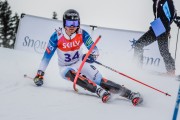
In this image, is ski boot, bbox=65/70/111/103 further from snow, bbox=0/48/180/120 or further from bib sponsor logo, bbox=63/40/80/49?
bib sponsor logo, bbox=63/40/80/49

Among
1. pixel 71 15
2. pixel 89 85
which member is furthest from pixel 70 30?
pixel 89 85

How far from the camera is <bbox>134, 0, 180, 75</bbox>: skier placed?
29.8ft

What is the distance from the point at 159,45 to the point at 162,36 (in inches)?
16.0

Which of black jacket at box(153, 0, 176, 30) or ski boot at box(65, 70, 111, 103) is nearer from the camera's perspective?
ski boot at box(65, 70, 111, 103)

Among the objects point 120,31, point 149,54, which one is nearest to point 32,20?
point 120,31

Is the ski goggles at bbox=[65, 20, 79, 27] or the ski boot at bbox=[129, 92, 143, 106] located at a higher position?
the ski goggles at bbox=[65, 20, 79, 27]

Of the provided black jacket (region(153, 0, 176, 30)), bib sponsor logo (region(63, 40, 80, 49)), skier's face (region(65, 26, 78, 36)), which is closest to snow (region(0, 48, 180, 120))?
bib sponsor logo (region(63, 40, 80, 49))

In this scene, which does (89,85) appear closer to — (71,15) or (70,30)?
(70,30)

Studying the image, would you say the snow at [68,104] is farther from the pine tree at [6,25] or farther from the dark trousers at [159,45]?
the pine tree at [6,25]

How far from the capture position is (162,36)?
32.4 feet

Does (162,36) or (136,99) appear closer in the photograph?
(136,99)

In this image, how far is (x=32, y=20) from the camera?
12727 millimetres

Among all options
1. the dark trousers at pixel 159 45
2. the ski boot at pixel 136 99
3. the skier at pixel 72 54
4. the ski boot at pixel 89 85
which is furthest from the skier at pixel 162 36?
the ski boot at pixel 136 99

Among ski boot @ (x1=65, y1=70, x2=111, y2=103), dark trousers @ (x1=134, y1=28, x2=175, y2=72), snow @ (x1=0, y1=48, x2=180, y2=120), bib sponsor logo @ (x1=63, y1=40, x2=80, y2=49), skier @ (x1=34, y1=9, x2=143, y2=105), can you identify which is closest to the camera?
snow @ (x1=0, y1=48, x2=180, y2=120)
